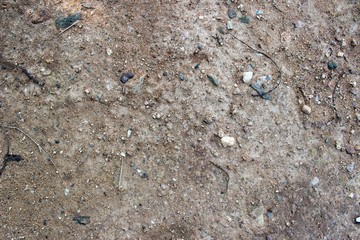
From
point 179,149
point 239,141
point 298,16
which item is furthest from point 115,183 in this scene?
point 298,16

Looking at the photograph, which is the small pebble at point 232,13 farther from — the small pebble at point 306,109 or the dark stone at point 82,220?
the dark stone at point 82,220

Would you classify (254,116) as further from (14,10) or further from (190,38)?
(14,10)

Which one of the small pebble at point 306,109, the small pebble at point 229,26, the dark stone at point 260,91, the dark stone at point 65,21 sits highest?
the small pebble at point 229,26

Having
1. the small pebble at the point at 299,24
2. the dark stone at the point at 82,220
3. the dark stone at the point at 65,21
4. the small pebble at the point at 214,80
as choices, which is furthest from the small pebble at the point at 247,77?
the dark stone at the point at 82,220

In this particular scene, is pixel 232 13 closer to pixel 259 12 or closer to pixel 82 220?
pixel 259 12

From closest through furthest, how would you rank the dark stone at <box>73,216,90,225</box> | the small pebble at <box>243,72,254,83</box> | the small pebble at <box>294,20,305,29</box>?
1. the dark stone at <box>73,216,90,225</box>
2. the small pebble at <box>243,72,254,83</box>
3. the small pebble at <box>294,20,305,29</box>

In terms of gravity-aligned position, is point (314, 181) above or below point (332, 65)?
below

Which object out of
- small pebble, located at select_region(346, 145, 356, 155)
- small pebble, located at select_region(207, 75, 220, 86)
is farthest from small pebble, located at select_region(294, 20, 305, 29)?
small pebble, located at select_region(346, 145, 356, 155)

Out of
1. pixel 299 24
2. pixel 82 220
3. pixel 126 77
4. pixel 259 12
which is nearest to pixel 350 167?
pixel 299 24

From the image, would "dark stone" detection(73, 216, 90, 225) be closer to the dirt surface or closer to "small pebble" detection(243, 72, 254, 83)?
the dirt surface
